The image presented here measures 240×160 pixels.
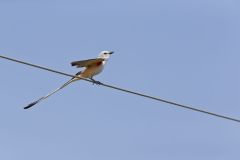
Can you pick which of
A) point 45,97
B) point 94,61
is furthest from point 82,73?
point 45,97

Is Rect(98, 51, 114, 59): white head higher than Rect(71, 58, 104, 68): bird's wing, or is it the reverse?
Rect(98, 51, 114, 59): white head

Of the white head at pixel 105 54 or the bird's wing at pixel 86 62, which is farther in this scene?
the white head at pixel 105 54

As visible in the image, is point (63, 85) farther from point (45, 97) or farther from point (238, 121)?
point (238, 121)

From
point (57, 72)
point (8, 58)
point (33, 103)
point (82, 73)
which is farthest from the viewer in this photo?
point (82, 73)

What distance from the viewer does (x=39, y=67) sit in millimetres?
7730

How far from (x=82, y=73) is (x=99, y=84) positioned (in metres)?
0.74

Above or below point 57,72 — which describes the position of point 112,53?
above

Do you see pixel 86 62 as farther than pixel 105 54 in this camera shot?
No

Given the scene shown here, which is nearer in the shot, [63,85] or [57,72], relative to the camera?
[57,72]

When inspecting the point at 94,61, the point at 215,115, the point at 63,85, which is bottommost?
the point at 215,115

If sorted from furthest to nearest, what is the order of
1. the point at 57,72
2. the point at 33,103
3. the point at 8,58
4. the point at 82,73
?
the point at 82,73, the point at 33,103, the point at 57,72, the point at 8,58

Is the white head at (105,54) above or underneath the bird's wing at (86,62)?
above

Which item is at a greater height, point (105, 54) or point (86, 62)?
point (105, 54)

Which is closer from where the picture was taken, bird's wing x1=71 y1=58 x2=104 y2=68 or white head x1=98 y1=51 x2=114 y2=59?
bird's wing x1=71 y1=58 x2=104 y2=68
